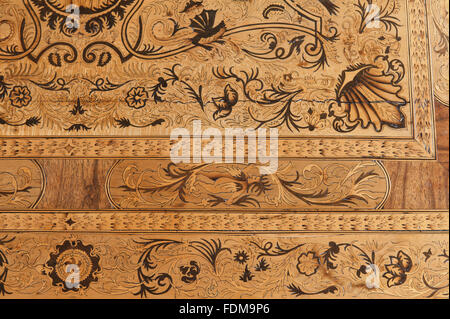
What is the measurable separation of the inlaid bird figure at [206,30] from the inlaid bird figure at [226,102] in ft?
0.63

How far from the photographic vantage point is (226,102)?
1.36m

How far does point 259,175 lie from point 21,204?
2.93 feet

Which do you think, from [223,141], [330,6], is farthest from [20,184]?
[330,6]

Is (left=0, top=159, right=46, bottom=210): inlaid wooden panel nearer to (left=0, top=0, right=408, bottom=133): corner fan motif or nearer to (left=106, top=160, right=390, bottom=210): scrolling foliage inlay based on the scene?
(left=0, top=0, right=408, bottom=133): corner fan motif

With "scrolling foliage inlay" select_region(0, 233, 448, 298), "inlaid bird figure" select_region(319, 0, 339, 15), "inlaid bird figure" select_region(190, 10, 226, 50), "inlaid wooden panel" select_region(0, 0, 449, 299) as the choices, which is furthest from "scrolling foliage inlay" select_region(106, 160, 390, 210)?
"inlaid bird figure" select_region(319, 0, 339, 15)

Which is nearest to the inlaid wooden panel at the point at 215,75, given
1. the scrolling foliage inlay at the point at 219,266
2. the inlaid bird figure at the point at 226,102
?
the inlaid bird figure at the point at 226,102

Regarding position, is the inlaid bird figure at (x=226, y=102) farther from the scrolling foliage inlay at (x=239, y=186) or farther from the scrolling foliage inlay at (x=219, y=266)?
the scrolling foliage inlay at (x=219, y=266)

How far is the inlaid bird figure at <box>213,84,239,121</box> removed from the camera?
1.36m

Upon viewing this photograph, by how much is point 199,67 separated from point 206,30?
15 cm

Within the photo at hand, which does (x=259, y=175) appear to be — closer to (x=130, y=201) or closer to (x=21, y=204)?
(x=130, y=201)

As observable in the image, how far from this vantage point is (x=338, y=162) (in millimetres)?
1343

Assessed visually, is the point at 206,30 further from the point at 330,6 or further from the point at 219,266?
the point at 219,266
